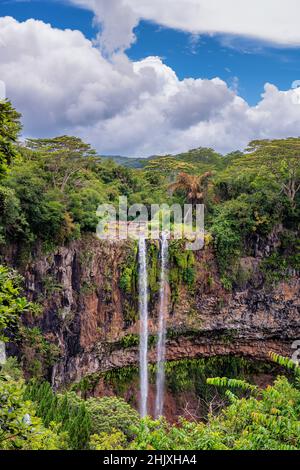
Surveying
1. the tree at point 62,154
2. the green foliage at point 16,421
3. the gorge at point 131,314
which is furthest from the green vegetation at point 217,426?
the tree at point 62,154

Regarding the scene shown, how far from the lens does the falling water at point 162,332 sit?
55.0 ft

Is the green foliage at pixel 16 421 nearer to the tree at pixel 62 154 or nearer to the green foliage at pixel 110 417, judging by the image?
the green foliage at pixel 110 417

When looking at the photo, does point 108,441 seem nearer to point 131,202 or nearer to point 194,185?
point 194,185

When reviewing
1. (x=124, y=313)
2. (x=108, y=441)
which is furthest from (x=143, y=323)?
(x=108, y=441)

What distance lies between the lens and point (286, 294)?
1823 cm

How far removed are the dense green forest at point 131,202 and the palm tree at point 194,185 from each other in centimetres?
5

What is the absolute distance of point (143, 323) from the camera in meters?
16.8

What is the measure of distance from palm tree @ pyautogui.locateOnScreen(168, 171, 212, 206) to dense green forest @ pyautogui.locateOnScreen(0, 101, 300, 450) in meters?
0.05

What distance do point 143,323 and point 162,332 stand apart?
106 centimetres

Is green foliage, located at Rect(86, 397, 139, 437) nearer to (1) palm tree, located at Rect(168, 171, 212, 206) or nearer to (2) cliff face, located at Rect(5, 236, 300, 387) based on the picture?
(2) cliff face, located at Rect(5, 236, 300, 387)

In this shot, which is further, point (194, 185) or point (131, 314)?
point (194, 185)

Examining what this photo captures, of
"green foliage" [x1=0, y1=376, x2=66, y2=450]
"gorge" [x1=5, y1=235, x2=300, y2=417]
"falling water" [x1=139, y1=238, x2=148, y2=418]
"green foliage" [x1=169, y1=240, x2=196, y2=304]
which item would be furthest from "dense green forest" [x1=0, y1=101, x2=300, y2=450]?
"falling water" [x1=139, y1=238, x2=148, y2=418]
